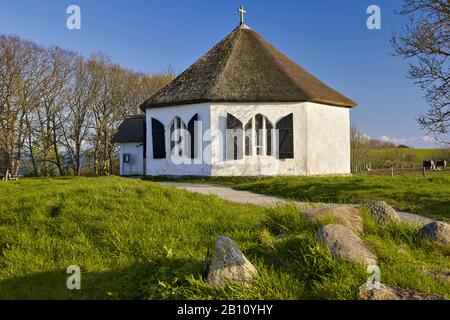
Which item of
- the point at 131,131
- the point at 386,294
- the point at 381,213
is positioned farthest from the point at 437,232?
the point at 131,131

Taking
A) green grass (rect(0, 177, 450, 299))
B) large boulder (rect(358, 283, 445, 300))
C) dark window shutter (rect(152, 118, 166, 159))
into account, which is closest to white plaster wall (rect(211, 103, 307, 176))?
dark window shutter (rect(152, 118, 166, 159))

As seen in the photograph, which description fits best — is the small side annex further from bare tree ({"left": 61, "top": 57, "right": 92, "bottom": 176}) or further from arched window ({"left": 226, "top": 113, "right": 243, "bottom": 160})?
arched window ({"left": 226, "top": 113, "right": 243, "bottom": 160})

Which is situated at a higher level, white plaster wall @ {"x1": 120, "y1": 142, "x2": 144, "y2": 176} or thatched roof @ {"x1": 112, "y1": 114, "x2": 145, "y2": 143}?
thatched roof @ {"x1": 112, "y1": 114, "x2": 145, "y2": 143}

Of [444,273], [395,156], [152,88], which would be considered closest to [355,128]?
[395,156]

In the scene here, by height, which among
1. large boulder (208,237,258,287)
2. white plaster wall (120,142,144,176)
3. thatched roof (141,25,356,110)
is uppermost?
thatched roof (141,25,356,110)

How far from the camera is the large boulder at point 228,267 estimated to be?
382 centimetres

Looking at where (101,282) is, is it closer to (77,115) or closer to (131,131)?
(131,131)

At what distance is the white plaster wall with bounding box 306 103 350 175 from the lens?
21344 mm

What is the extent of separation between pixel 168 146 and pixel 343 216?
56.3ft

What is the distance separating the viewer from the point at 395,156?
43031mm

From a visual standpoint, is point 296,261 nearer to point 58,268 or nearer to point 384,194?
point 58,268

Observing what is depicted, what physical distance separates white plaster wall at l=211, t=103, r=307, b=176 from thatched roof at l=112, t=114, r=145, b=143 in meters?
11.9

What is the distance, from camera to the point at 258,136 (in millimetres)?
20656

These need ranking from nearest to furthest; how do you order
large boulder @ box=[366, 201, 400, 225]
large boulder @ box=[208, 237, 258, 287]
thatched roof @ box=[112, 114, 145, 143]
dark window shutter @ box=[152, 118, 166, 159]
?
large boulder @ box=[208, 237, 258, 287]
large boulder @ box=[366, 201, 400, 225]
dark window shutter @ box=[152, 118, 166, 159]
thatched roof @ box=[112, 114, 145, 143]
